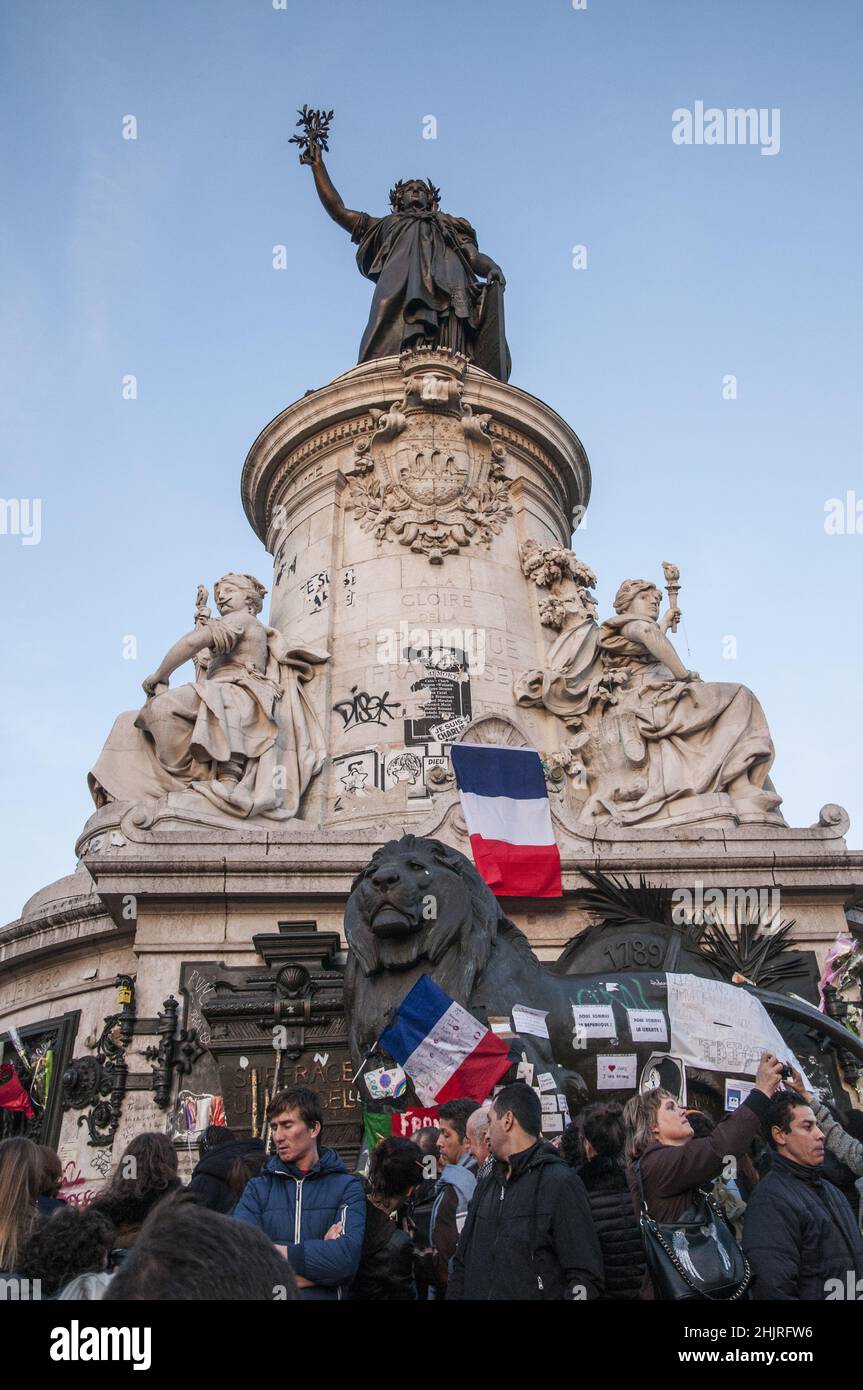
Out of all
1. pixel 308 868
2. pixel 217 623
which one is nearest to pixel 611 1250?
pixel 308 868

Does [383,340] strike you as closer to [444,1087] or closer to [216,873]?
[216,873]

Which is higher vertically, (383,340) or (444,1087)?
(383,340)

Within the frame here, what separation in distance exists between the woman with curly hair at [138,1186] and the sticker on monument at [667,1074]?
3.86 m

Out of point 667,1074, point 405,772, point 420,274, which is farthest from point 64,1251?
point 420,274

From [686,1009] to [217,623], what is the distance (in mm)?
8253

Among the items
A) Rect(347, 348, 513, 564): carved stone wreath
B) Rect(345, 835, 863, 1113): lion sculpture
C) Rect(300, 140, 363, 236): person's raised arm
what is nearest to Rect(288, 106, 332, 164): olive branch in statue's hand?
Rect(300, 140, 363, 236): person's raised arm

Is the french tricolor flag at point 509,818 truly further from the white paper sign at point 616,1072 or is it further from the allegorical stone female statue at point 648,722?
the white paper sign at point 616,1072

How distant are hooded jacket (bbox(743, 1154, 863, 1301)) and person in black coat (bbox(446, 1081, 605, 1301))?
646 mm

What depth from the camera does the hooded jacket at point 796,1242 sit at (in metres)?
4.50

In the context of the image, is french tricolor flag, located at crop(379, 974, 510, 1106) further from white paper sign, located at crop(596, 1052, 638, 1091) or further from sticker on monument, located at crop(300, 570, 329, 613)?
sticker on monument, located at crop(300, 570, 329, 613)

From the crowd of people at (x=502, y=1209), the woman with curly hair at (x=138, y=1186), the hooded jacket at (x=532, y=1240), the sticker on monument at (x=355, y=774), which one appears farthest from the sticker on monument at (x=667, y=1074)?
the sticker on monument at (x=355, y=774)

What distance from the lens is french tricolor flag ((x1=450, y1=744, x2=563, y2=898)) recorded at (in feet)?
37.4

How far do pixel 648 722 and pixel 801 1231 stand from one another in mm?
9890
